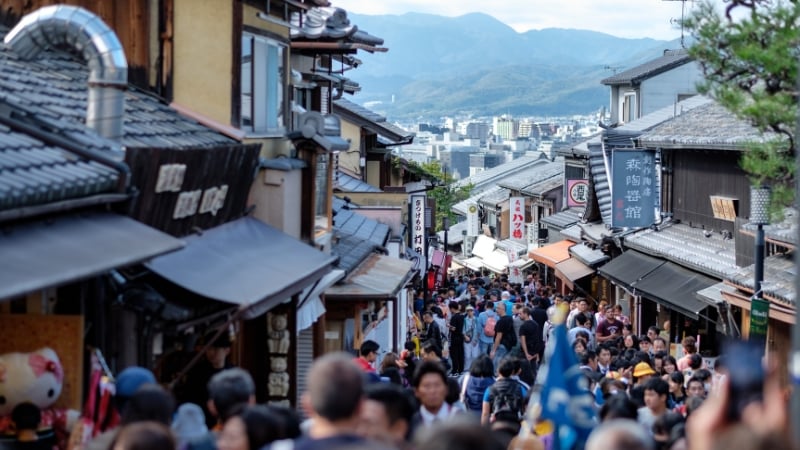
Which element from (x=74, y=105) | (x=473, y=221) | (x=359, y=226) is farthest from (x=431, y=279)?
(x=74, y=105)

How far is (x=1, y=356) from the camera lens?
853cm

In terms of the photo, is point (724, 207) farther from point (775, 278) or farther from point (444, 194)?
point (444, 194)

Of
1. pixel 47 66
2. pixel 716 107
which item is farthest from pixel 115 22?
pixel 716 107

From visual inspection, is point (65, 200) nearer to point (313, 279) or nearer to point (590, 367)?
point (313, 279)

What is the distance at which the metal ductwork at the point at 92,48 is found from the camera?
10469 mm

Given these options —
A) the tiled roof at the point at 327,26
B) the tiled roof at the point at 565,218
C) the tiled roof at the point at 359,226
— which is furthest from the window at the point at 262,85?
the tiled roof at the point at 565,218

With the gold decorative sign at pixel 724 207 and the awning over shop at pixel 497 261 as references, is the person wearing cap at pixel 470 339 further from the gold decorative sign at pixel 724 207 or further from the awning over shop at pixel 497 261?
the awning over shop at pixel 497 261

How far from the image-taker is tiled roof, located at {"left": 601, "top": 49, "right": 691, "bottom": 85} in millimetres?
43062

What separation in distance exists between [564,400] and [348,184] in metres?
22.4

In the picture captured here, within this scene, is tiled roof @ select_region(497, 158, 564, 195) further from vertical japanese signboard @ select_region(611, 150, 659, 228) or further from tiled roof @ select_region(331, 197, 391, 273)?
tiled roof @ select_region(331, 197, 391, 273)

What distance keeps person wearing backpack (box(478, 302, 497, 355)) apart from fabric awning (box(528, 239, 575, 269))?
14.6m

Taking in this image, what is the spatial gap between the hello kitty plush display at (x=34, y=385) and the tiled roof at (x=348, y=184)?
1874 centimetres

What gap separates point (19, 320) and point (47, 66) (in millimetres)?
4026

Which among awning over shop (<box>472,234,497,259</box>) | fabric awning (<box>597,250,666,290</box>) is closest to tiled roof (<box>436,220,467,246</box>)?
awning over shop (<box>472,234,497,259</box>)
